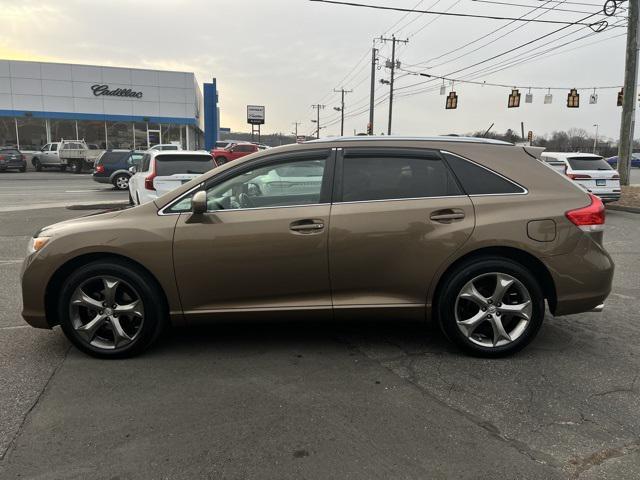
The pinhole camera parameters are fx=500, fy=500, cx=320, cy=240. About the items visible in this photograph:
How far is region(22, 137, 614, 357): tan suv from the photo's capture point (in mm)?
3732

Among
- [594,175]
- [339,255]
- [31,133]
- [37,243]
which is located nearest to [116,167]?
[594,175]

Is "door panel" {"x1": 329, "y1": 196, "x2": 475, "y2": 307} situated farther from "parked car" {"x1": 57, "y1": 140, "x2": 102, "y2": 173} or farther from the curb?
"parked car" {"x1": 57, "y1": 140, "x2": 102, "y2": 173}

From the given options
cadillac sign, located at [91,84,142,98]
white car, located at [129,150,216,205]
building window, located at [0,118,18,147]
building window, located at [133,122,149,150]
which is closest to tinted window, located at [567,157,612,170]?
white car, located at [129,150,216,205]

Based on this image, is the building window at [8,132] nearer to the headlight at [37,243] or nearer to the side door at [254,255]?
the headlight at [37,243]

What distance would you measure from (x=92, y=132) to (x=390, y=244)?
41401mm

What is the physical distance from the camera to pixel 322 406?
3.19m

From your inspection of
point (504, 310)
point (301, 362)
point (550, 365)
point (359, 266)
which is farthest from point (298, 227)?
point (550, 365)

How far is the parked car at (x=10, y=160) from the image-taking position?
31234 mm

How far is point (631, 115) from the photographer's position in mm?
17734

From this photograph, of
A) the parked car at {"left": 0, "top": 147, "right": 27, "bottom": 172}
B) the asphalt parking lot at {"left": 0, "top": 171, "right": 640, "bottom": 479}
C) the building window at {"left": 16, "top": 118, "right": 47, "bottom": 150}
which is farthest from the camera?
the building window at {"left": 16, "top": 118, "right": 47, "bottom": 150}

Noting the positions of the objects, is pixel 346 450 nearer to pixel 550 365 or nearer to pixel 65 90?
pixel 550 365

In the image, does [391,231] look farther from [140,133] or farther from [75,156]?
[140,133]

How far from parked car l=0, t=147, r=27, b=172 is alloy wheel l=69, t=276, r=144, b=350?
3311 centimetres

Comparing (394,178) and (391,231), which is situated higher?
(394,178)
